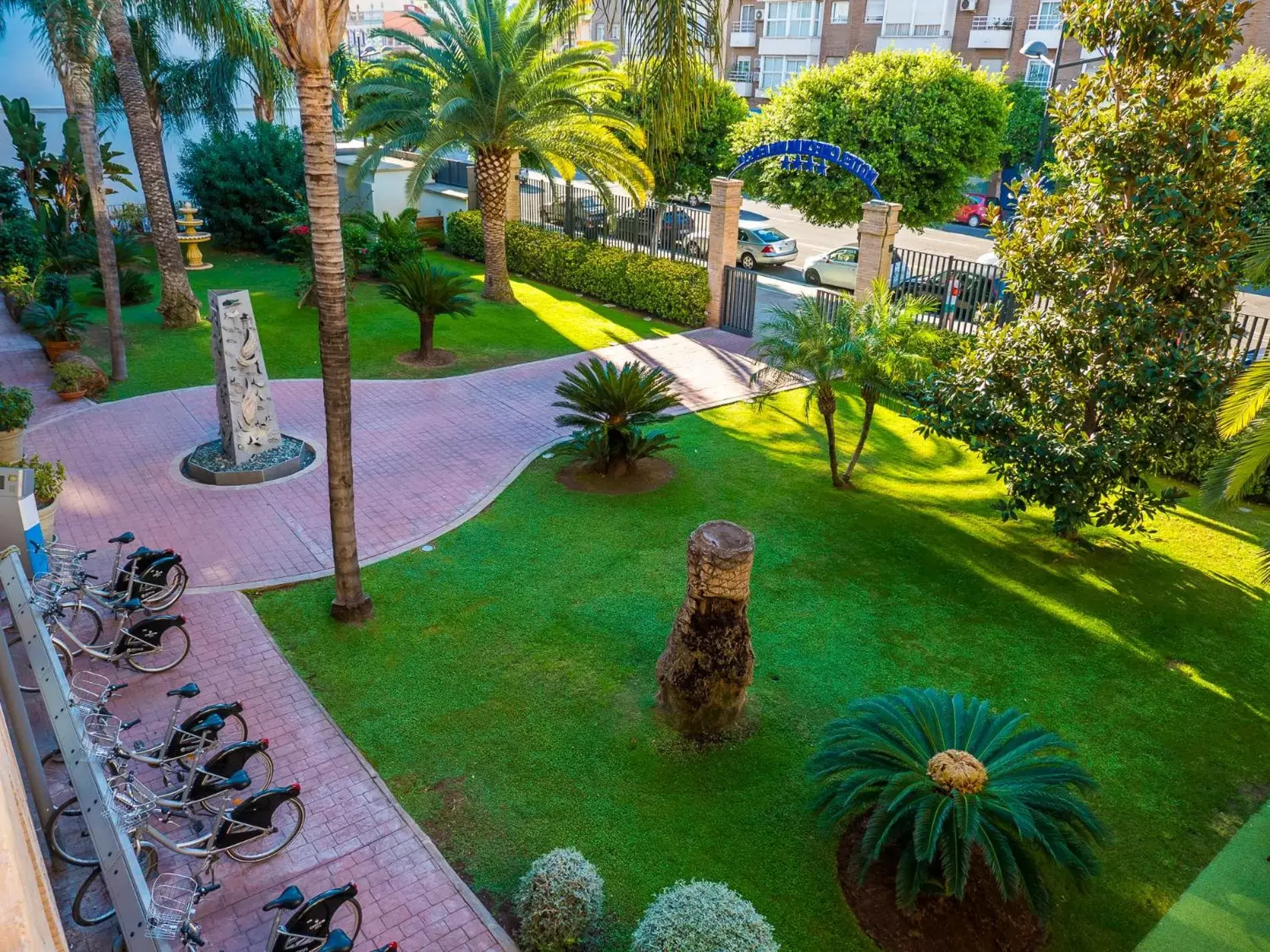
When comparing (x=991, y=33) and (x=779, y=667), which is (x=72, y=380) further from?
(x=991, y=33)

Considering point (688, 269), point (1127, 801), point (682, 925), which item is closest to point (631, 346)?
point (688, 269)

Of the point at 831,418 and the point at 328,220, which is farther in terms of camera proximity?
the point at 831,418

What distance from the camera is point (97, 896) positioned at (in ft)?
18.6

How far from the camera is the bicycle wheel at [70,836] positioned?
228 inches

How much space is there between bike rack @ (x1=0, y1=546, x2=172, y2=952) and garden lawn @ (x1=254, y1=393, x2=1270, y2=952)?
2.34 meters

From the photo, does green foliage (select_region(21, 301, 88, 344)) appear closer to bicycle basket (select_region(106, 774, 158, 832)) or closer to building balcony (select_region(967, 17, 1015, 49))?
bicycle basket (select_region(106, 774, 158, 832))

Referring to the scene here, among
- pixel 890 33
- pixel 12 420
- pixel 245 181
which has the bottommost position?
pixel 12 420

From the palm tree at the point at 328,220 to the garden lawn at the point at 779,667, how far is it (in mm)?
1198

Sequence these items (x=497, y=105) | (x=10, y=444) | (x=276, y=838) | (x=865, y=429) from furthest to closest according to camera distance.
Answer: (x=497, y=105)
(x=865, y=429)
(x=10, y=444)
(x=276, y=838)

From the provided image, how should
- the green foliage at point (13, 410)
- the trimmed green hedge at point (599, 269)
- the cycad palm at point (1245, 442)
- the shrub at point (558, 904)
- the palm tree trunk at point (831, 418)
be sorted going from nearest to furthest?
the shrub at point (558, 904), the cycad palm at point (1245, 442), the green foliage at point (13, 410), the palm tree trunk at point (831, 418), the trimmed green hedge at point (599, 269)

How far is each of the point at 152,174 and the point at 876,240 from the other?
1272 cm

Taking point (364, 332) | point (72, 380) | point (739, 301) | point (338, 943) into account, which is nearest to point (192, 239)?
point (364, 332)

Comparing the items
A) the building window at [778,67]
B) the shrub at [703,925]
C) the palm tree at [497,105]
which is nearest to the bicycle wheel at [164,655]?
the shrub at [703,925]

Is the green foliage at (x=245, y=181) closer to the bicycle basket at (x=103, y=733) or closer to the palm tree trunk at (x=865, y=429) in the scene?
the palm tree trunk at (x=865, y=429)
